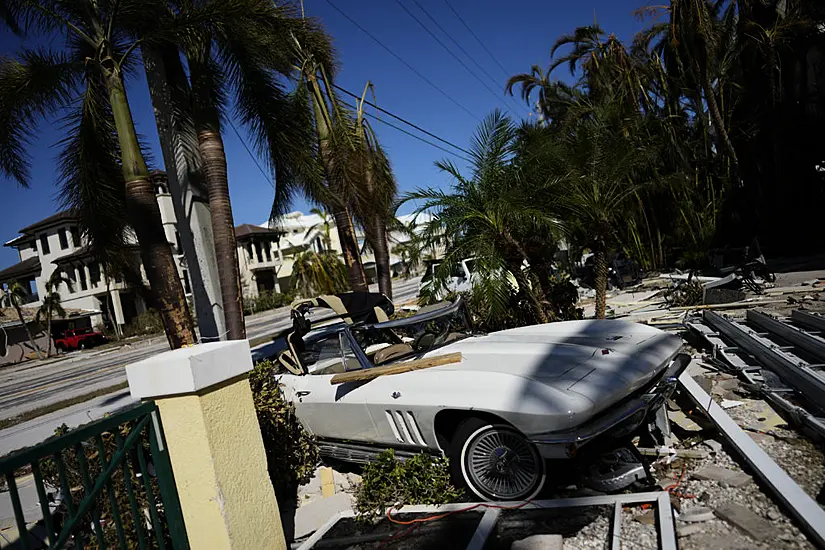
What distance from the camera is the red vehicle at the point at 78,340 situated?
32.0 m

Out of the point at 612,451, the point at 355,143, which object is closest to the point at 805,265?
the point at 355,143

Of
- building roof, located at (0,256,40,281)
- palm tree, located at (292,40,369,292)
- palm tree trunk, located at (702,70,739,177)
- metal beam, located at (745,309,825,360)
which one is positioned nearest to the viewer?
metal beam, located at (745,309,825,360)

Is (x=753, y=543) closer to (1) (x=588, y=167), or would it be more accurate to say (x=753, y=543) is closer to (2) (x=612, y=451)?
(2) (x=612, y=451)

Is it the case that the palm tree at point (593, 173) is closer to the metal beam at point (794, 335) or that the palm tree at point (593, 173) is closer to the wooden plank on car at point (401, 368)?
the metal beam at point (794, 335)

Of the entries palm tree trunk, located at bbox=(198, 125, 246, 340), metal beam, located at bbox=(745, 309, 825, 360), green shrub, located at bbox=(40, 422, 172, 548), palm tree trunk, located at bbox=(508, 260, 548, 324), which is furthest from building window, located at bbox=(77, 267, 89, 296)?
metal beam, located at bbox=(745, 309, 825, 360)

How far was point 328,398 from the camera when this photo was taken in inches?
178

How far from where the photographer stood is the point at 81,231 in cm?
911

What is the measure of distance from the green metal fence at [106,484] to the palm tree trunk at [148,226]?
220cm

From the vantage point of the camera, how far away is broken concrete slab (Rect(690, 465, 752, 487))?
11.2 ft

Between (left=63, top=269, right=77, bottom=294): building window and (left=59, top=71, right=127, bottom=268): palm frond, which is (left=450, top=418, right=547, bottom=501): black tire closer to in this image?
(left=59, top=71, right=127, bottom=268): palm frond

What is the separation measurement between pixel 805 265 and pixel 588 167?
10055 mm

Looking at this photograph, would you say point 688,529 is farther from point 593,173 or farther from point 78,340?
point 78,340

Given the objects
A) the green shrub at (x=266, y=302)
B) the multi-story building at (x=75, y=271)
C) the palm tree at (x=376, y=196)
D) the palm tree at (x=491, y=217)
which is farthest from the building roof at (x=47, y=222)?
the palm tree at (x=491, y=217)

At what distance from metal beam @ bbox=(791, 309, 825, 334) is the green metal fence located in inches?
253
